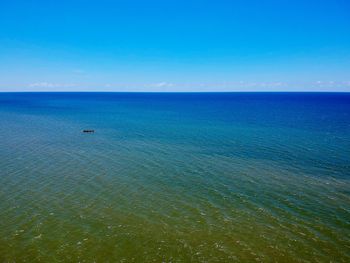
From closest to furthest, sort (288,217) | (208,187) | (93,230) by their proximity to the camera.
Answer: (93,230) → (288,217) → (208,187)

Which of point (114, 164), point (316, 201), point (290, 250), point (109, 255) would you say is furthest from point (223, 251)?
point (114, 164)

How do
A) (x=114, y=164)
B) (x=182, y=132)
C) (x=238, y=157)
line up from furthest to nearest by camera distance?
1. (x=182, y=132)
2. (x=238, y=157)
3. (x=114, y=164)

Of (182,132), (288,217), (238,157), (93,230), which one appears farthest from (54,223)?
(182,132)

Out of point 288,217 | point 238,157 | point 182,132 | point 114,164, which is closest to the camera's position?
point 288,217

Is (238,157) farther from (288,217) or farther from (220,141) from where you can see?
(288,217)

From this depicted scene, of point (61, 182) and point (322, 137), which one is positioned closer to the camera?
point (61, 182)

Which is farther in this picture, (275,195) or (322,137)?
(322,137)

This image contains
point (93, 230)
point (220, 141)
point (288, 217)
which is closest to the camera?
point (93, 230)

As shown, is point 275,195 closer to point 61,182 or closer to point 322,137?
point 61,182
